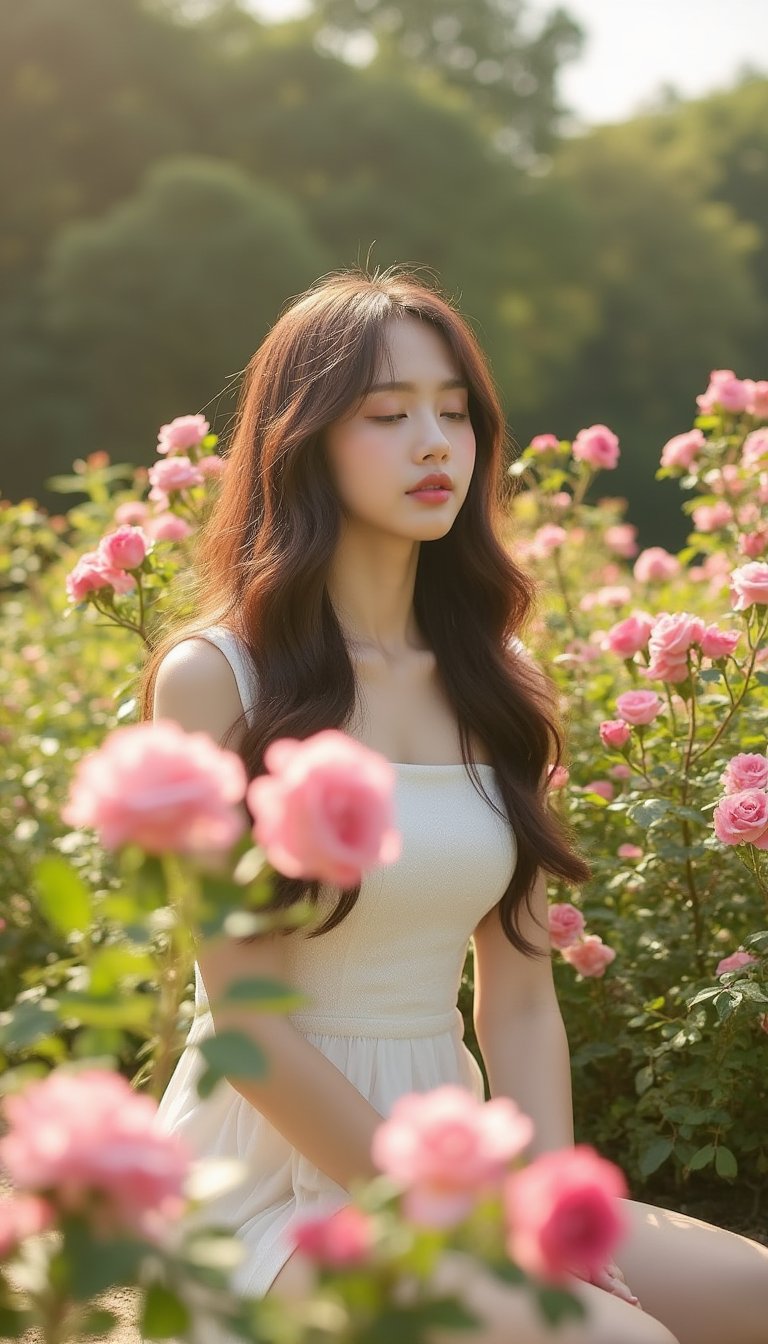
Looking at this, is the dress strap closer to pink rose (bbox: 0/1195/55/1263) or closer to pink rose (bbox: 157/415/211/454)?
pink rose (bbox: 157/415/211/454)

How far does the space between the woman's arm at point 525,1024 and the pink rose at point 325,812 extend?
Result: 1.15 m

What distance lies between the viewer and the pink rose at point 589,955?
2.21 meters

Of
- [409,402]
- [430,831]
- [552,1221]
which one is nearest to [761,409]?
[409,402]

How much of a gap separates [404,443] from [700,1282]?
40.1 inches

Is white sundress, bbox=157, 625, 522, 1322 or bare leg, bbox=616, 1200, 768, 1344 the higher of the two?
white sundress, bbox=157, 625, 522, 1322

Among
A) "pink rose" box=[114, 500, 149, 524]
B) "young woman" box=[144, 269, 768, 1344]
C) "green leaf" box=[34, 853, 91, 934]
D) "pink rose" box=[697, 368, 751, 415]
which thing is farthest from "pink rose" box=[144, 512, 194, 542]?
"green leaf" box=[34, 853, 91, 934]

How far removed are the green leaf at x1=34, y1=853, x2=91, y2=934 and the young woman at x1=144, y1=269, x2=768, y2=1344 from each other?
787 millimetres

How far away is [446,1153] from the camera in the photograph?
2.08 feet

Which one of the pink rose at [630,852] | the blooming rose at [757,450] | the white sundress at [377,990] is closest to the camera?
the white sundress at [377,990]

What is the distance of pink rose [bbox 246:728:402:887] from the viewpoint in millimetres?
711

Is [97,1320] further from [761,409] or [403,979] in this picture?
[761,409]

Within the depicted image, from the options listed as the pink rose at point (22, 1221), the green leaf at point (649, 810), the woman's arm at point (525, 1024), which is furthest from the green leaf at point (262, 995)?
the green leaf at point (649, 810)

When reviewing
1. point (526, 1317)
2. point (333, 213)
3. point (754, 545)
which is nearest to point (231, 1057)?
point (526, 1317)

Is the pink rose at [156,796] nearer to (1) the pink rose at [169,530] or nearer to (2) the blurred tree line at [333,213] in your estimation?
(1) the pink rose at [169,530]
